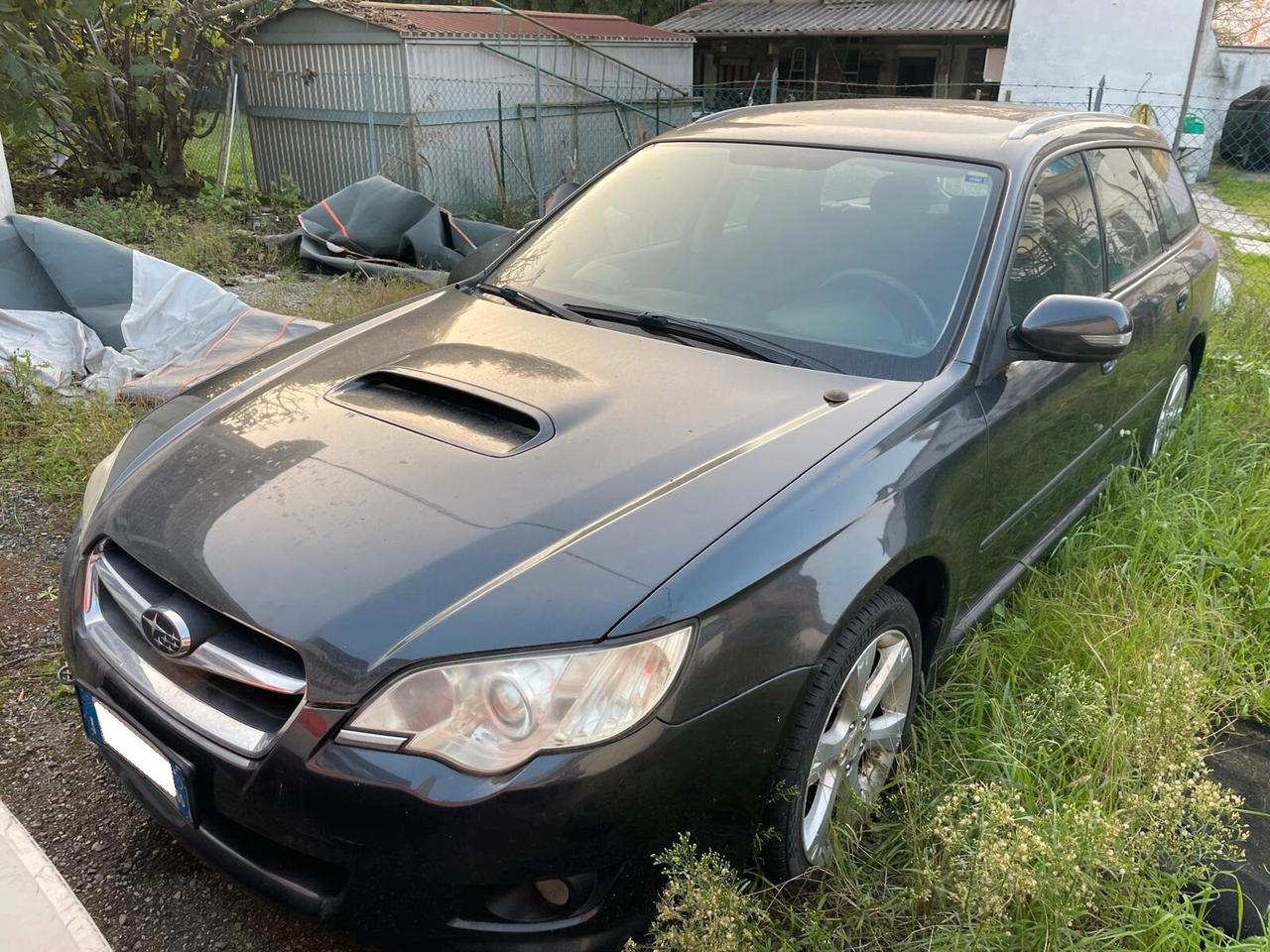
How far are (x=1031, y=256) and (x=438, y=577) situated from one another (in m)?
1.94

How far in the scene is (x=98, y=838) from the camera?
221cm

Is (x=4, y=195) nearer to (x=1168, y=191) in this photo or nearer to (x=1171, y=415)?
(x=1168, y=191)

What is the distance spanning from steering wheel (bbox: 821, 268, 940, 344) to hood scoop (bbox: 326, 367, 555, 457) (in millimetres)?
955

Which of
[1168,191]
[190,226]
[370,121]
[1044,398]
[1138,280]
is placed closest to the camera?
[1044,398]

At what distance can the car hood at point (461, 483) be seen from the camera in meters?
1.64

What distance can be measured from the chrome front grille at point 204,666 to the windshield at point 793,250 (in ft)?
4.59

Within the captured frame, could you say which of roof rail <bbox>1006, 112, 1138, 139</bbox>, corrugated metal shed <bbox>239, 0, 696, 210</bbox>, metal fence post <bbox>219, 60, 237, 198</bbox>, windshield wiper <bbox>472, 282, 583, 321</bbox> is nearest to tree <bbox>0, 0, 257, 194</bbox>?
metal fence post <bbox>219, 60, 237, 198</bbox>

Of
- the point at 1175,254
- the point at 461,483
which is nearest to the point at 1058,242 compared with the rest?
the point at 1175,254

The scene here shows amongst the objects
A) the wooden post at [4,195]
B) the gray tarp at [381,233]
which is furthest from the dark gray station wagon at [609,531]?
the gray tarp at [381,233]

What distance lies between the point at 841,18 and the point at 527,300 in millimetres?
18039

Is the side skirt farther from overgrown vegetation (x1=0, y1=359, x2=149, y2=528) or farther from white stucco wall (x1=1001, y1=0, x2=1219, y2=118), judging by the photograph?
white stucco wall (x1=1001, y1=0, x2=1219, y2=118)

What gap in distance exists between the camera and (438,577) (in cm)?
169

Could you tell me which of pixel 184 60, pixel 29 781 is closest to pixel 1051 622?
pixel 29 781

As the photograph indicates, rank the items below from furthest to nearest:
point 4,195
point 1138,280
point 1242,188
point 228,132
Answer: point 1242,188 < point 228,132 < point 4,195 < point 1138,280
